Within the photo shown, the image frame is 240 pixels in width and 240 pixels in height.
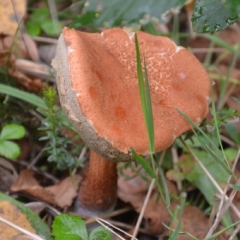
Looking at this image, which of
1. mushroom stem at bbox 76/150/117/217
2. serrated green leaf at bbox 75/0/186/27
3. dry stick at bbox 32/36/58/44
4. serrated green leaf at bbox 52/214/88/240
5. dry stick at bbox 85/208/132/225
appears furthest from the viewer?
dry stick at bbox 32/36/58/44

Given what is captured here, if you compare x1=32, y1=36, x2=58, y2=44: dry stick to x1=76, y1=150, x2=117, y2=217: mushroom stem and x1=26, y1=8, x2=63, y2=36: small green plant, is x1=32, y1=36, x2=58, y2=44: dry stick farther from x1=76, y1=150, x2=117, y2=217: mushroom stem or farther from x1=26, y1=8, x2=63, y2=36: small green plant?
x1=76, y1=150, x2=117, y2=217: mushroom stem

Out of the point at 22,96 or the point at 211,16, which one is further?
the point at 22,96

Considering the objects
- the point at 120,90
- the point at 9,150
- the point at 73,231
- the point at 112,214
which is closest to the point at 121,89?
the point at 120,90

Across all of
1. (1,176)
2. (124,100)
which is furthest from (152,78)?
(1,176)

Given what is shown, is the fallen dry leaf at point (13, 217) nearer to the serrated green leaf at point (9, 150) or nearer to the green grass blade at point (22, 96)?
the serrated green leaf at point (9, 150)

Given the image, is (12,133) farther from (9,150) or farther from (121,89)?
(121,89)

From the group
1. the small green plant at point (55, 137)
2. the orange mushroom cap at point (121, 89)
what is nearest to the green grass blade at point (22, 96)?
the small green plant at point (55, 137)

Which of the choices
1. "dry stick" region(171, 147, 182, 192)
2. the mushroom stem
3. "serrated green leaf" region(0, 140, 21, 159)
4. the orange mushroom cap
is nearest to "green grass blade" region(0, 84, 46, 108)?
"serrated green leaf" region(0, 140, 21, 159)
